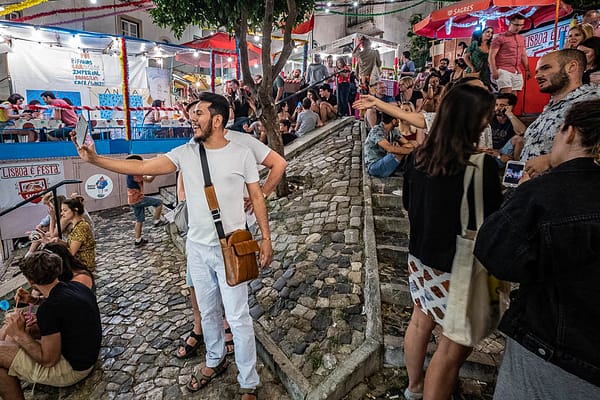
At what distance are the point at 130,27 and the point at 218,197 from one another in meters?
20.7

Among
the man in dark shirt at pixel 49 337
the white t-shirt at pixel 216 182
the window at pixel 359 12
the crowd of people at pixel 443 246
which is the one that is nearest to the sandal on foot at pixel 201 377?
the crowd of people at pixel 443 246

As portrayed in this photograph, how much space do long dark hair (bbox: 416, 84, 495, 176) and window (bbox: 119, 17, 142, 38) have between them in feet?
67.9

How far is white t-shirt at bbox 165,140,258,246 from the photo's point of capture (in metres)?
2.55

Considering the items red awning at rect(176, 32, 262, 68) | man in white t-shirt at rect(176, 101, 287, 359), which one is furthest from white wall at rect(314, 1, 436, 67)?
man in white t-shirt at rect(176, 101, 287, 359)

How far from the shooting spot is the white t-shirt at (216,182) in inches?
100

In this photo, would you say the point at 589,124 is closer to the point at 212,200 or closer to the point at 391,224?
the point at 212,200

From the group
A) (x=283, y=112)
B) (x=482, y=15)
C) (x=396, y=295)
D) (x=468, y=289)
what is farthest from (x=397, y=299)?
(x=283, y=112)

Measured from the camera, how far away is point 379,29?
70.8ft

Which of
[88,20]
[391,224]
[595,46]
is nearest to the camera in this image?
[595,46]

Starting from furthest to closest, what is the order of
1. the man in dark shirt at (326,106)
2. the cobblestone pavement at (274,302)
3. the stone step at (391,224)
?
1. the man in dark shirt at (326,106)
2. the stone step at (391,224)
3. the cobblestone pavement at (274,302)

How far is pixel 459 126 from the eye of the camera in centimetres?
192

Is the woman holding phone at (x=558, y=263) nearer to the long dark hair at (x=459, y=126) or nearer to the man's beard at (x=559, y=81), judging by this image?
the long dark hair at (x=459, y=126)

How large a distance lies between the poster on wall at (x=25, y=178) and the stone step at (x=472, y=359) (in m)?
9.75

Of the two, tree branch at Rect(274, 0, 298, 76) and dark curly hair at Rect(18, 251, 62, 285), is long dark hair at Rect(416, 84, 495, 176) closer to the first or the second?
dark curly hair at Rect(18, 251, 62, 285)
